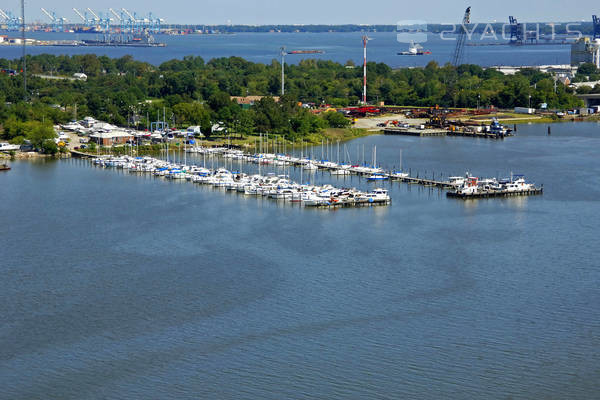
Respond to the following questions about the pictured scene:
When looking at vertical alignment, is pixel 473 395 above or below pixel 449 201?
below

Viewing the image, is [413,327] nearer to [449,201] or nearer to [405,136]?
[449,201]

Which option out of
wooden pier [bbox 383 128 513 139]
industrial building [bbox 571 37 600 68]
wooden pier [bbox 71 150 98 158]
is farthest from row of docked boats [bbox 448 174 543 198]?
industrial building [bbox 571 37 600 68]

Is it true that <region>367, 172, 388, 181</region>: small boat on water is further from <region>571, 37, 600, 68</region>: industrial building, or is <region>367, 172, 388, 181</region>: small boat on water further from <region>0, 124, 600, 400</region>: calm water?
<region>571, 37, 600, 68</region>: industrial building

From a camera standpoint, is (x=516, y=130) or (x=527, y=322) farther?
(x=516, y=130)

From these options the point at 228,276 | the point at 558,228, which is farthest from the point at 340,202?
the point at 228,276

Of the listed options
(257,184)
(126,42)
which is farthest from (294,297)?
A: (126,42)

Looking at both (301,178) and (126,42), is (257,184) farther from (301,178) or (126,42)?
(126,42)

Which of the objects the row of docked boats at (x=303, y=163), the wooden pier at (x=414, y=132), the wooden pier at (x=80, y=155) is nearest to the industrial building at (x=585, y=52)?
the wooden pier at (x=414, y=132)
